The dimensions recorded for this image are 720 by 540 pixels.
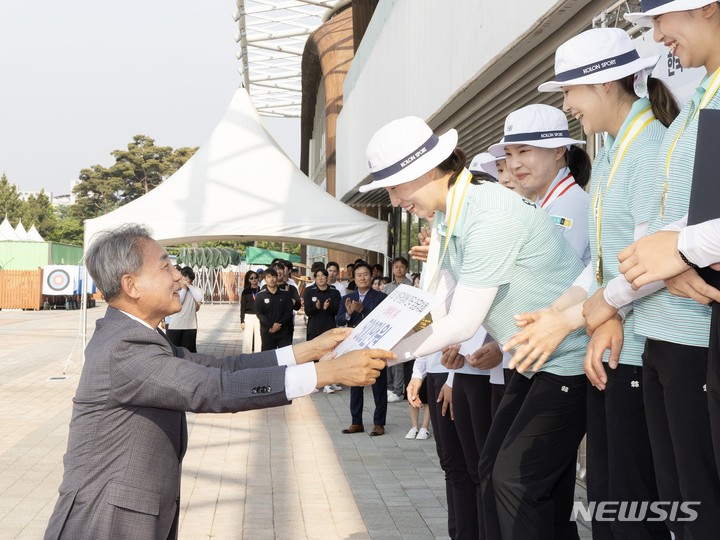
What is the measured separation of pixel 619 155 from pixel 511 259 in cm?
53

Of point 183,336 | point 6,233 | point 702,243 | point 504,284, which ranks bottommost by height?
point 183,336

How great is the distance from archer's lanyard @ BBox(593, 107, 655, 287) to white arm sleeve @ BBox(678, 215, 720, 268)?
0.76 m

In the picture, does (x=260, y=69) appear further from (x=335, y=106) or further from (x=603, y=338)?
(x=603, y=338)

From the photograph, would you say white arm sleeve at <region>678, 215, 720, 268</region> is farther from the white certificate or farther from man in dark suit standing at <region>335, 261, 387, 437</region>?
man in dark suit standing at <region>335, 261, 387, 437</region>

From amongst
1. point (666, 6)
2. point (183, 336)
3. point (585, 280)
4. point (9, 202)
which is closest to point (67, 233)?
point (9, 202)

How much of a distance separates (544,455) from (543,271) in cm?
65

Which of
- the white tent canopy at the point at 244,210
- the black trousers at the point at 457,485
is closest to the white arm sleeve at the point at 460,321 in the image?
the black trousers at the point at 457,485

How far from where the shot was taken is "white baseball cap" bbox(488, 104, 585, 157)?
3.87 m

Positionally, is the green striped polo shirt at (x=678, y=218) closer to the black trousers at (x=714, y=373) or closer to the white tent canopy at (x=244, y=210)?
the black trousers at (x=714, y=373)

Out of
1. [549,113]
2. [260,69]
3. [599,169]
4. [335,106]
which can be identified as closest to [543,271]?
[599,169]

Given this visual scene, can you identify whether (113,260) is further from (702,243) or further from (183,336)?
(183,336)

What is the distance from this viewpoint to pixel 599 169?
2.98 metres

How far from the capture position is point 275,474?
7453mm

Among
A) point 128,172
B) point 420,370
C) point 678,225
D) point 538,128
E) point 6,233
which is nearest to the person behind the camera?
point 678,225
